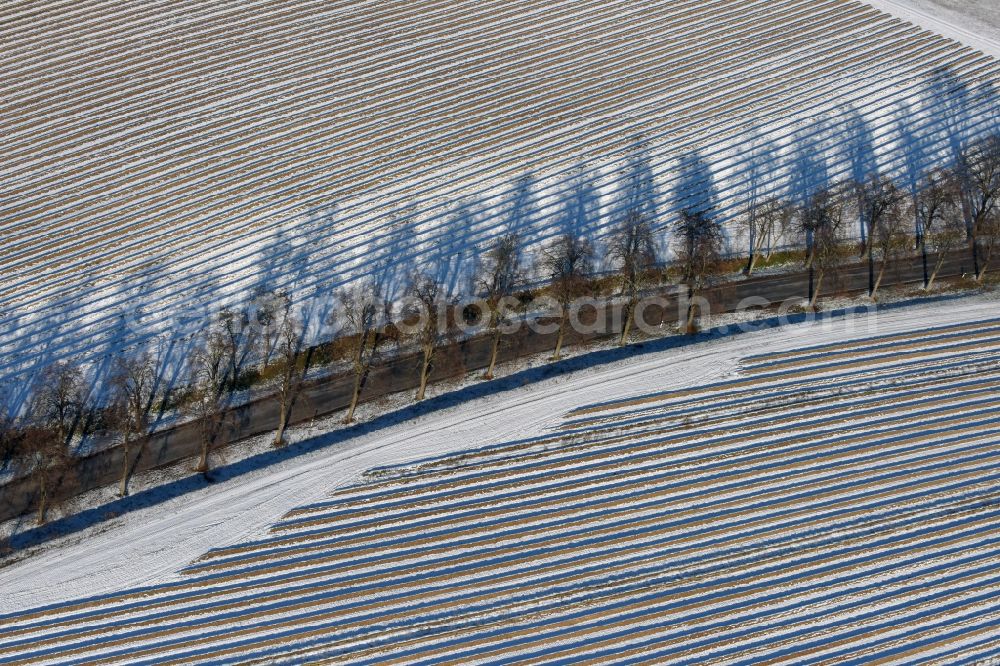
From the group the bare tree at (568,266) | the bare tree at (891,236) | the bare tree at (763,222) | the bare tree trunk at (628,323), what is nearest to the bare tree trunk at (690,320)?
the bare tree trunk at (628,323)

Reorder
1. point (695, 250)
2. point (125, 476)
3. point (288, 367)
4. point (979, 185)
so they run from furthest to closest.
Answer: point (979, 185), point (695, 250), point (288, 367), point (125, 476)

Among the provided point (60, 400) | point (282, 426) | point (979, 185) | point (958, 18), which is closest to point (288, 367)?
point (282, 426)

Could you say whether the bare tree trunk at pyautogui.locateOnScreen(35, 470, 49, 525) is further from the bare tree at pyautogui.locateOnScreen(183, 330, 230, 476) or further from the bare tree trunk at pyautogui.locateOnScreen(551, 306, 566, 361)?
the bare tree trunk at pyautogui.locateOnScreen(551, 306, 566, 361)

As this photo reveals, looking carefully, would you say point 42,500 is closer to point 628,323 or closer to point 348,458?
point 348,458

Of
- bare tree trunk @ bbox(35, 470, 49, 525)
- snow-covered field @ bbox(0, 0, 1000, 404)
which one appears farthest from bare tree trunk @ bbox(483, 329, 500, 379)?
bare tree trunk @ bbox(35, 470, 49, 525)

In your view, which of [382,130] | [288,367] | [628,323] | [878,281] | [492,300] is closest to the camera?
[288,367]

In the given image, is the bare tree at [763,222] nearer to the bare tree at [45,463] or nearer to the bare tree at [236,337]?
the bare tree at [236,337]
